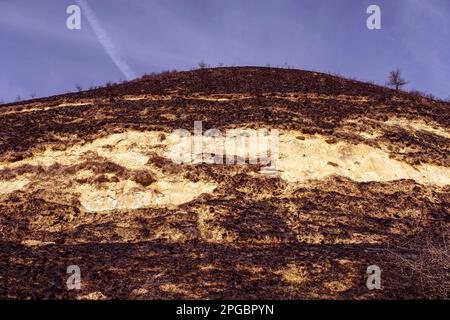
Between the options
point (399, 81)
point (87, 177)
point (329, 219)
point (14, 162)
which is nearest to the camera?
point (329, 219)

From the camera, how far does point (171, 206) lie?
9484 mm

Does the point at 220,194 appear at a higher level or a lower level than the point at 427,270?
higher

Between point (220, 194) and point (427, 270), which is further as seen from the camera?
point (220, 194)

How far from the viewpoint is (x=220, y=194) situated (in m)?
9.73

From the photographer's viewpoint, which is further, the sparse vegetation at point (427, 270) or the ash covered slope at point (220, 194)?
the ash covered slope at point (220, 194)

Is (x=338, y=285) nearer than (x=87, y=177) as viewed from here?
Yes

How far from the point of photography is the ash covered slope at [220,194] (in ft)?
23.3

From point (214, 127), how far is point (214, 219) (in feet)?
11.5

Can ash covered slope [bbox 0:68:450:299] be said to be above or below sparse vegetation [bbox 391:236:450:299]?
above

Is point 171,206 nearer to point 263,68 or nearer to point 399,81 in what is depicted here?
point 263,68

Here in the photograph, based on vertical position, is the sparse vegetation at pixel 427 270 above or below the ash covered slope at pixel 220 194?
below

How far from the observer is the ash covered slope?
711cm

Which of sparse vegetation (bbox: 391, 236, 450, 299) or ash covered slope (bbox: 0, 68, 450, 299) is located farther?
ash covered slope (bbox: 0, 68, 450, 299)
